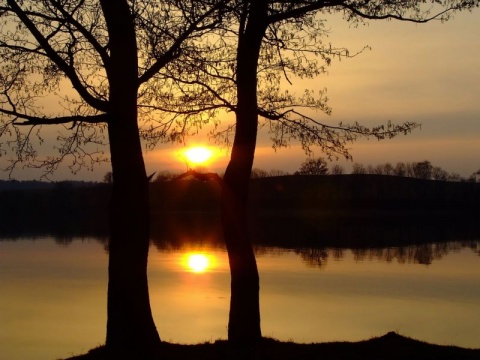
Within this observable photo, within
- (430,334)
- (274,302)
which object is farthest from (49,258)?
(430,334)

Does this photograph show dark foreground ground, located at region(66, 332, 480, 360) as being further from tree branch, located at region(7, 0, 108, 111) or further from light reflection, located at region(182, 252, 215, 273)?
light reflection, located at region(182, 252, 215, 273)

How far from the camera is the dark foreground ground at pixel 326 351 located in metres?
8.38

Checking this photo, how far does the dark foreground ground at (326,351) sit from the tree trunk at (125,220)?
36 centimetres

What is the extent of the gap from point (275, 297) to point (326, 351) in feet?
48.8

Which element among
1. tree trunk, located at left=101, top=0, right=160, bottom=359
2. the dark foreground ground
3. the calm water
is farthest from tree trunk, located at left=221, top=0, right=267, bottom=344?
the calm water

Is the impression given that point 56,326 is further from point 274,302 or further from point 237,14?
point 237,14

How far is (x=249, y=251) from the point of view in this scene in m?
9.55

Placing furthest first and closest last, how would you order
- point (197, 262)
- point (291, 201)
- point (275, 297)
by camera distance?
point (291, 201) < point (197, 262) < point (275, 297)

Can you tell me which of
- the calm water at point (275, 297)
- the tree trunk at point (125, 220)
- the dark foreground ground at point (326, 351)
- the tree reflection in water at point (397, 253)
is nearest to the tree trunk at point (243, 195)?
the dark foreground ground at point (326, 351)

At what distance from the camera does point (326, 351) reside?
863 cm

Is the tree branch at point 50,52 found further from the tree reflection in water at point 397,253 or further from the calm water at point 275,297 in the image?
the tree reflection in water at point 397,253

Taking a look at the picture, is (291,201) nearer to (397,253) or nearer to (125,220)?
(397,253)

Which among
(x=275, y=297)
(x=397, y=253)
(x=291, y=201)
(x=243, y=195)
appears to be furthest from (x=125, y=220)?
(x=291, y=201)

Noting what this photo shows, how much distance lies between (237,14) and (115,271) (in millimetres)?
3869
